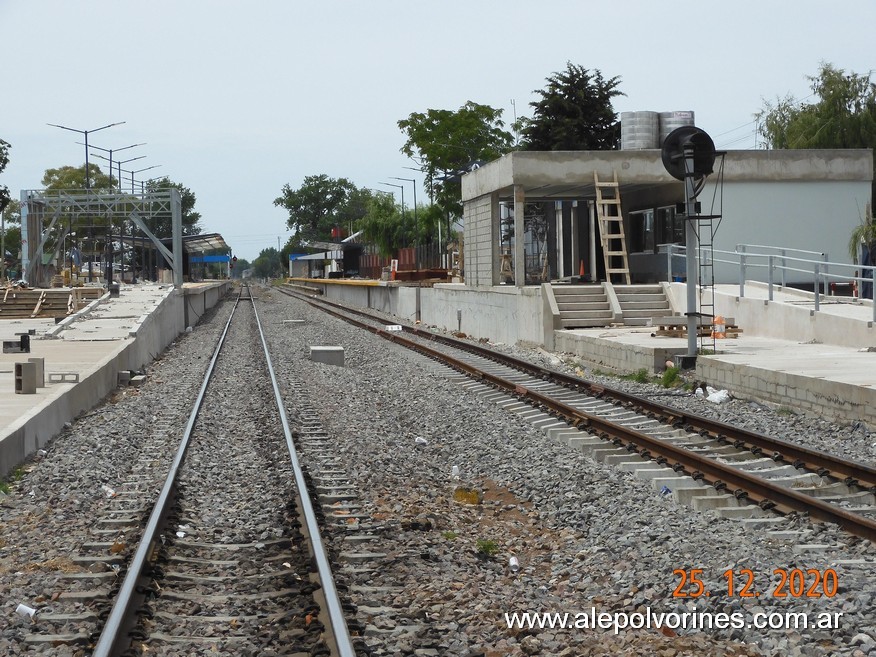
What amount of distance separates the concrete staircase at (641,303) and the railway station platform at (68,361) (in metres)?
11.7

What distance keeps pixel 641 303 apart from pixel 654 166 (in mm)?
5232

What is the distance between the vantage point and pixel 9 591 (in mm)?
6812

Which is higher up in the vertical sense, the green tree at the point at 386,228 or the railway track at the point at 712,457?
the green tree at the point at 386,228

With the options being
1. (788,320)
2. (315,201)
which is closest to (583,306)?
(788,320)

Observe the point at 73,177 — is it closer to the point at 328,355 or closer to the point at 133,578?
the point at 328,355

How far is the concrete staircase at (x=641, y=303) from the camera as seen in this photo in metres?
26.0

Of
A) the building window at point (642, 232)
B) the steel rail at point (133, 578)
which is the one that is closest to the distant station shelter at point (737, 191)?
the building window at point (642, 232)

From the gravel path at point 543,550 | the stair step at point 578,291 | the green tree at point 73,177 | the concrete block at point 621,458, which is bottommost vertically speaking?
the gravel path at point 543,550

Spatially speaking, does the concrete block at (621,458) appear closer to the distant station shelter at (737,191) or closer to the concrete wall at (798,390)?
the concrete wall at (798,390)

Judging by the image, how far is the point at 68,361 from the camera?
20.8 meters

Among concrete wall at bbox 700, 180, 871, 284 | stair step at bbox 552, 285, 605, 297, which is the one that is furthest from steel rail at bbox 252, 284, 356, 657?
concrete wall at bbox 700, 180, 871, 284

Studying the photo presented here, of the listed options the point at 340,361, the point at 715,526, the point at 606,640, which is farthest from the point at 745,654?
the point at 340,361

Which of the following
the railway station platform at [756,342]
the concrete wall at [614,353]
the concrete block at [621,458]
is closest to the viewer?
the concrete block at [621,458]
